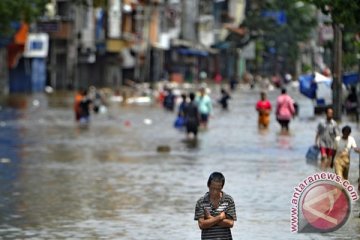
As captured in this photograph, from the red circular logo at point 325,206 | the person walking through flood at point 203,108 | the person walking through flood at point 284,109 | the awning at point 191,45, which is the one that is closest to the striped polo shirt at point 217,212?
the red circular logo at point 325,206

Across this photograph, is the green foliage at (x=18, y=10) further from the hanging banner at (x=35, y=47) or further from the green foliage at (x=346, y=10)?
the hanging banner at (x=35, y=47)

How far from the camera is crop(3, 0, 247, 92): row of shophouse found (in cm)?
8575

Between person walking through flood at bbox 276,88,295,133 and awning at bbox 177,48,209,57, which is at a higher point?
person walking through flood at bbox 276,88,295,133

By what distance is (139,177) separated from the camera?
1025 inches

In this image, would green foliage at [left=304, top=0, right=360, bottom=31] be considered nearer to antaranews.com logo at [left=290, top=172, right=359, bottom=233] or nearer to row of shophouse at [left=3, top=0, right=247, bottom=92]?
antaranews.com logo at [left=290, top=172, right=359, bottom=233]

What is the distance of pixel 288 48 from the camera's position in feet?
499

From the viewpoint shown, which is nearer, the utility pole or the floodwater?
the floodwater

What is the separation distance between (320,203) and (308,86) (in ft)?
103

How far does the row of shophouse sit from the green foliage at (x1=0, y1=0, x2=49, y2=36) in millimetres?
2957

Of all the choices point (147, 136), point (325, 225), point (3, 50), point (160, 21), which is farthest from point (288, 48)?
point (325, 225)

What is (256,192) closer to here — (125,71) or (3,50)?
(3,50)

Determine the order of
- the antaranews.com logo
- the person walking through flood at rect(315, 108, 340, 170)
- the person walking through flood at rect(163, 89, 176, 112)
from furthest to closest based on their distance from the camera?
the person walking through flood at rect(163, 89, 176, 112)
the person walking through flood at rect(315, 108, 340, 170)
the antaranews.com logo

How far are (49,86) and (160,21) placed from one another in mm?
39243

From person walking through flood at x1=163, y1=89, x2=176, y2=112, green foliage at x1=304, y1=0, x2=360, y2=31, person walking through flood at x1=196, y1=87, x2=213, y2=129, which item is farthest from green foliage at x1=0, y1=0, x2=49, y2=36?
green foliage at x1=304, y1=0, x2=360, y2=31
